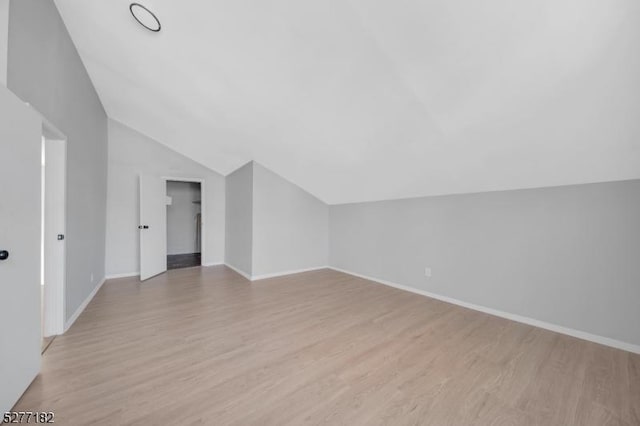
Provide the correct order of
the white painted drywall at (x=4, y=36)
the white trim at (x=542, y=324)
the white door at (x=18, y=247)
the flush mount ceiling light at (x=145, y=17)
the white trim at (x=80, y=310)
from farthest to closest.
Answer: the white trim at (x=80, y=310) < the white trim at (x=542, y=324) < the flush mount ceiling light at (x=145, y=17) < the white painted drywall at (x=4, y=36) < the white door at (x=18, y=247)

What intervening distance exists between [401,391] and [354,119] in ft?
7.55

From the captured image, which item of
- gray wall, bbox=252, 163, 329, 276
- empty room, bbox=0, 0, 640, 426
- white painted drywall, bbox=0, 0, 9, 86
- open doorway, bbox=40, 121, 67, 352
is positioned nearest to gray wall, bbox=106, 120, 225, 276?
empty room, bbox=0, 0, 640, 426

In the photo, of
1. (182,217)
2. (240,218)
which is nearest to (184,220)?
(182,217)

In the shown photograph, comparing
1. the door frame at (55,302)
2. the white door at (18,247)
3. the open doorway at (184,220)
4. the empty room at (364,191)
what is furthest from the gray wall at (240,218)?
the white door at (18,247)

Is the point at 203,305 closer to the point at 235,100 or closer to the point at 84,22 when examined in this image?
the point at 235,100

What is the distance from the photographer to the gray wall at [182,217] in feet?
21.1

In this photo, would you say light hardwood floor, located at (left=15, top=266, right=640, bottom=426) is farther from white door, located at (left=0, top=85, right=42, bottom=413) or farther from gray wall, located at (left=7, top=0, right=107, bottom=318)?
gray wall, located at (left=7, top=0, right=107, bottom=318)

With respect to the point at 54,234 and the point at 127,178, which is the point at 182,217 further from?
the point at 54,234

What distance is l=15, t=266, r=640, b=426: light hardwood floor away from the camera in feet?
4.74

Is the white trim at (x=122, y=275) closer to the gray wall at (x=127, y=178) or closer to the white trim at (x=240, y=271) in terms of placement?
the gray wall at (x=127, y=178)

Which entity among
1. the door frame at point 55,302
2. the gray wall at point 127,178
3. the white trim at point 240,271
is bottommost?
the white trim at point 240,271

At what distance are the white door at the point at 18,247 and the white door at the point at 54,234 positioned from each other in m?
0.71

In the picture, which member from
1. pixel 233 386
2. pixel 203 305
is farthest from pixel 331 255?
pixel 233 386

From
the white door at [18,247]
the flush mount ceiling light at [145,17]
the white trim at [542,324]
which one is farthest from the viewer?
the white trim at [542,324]
